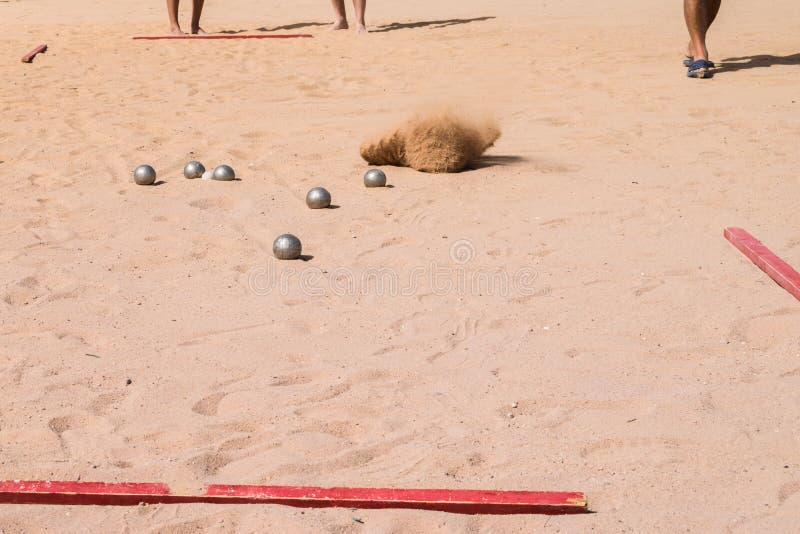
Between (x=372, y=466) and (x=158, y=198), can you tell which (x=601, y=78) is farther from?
(x=372, y=466)

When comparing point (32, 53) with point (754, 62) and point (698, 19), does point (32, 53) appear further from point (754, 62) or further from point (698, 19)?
point (754, 62)

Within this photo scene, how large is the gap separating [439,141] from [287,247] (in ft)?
5.86

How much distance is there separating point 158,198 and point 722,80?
5215 millimetres

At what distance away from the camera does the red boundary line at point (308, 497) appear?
247cm

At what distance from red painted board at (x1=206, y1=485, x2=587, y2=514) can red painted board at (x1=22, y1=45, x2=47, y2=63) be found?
28.3ft

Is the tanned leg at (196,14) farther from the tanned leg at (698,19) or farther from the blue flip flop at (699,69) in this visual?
the blue flip flop at (699,69)

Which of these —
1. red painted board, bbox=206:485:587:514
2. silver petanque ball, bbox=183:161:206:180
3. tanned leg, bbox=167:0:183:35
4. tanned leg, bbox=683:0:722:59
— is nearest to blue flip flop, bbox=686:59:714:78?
tanned leg, bbox=683:0:722:59

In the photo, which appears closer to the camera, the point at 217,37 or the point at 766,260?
the point at 766,260

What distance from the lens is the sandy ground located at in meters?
2.70

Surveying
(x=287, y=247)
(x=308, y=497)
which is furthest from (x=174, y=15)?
(x=308, y=497)

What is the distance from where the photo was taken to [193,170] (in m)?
5.77

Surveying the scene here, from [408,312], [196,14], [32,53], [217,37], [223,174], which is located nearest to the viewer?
[408,312]

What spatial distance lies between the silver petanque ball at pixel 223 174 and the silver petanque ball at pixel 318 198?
75 cm

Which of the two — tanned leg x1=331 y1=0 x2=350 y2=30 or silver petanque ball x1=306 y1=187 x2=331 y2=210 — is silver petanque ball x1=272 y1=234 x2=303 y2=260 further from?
tanned leg x1=331 y1=0 x2=350 y2=30
